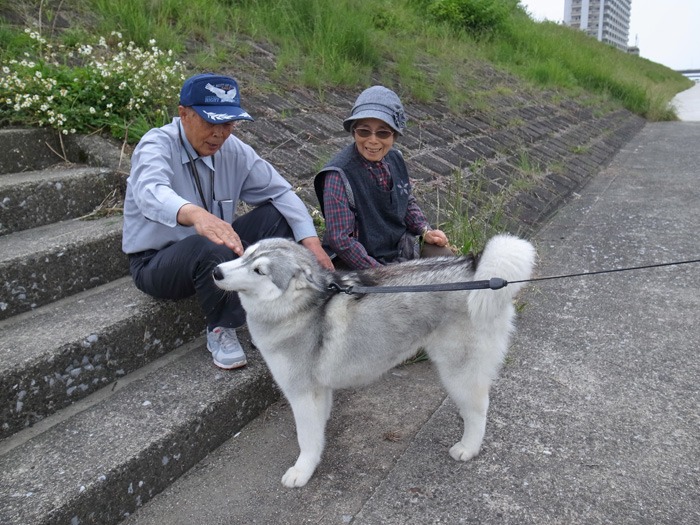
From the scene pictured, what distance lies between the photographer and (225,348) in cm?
289

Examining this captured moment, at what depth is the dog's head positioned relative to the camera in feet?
7.43

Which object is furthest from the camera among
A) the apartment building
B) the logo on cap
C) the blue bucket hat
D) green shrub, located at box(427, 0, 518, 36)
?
the apartment building

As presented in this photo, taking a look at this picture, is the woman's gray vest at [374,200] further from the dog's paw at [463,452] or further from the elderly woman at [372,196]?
the dog's paw at [463,452]

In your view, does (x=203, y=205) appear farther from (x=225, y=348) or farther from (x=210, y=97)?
(x=225, y=348)

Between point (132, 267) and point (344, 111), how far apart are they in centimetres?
338

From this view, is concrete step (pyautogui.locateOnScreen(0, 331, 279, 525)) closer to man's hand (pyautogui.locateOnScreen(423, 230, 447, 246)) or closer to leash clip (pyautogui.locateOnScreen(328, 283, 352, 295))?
leash clip (pyautogui.locateOnScreen(328, 283, 352, 295))

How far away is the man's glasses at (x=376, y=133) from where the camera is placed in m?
3.10

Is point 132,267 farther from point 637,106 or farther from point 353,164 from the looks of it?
point 637,106

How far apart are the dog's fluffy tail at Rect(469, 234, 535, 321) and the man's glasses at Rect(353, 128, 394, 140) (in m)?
1.06

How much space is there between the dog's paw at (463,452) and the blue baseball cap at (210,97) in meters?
1.94

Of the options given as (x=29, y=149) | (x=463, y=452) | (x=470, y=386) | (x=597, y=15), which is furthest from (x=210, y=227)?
(x=597, y=15)

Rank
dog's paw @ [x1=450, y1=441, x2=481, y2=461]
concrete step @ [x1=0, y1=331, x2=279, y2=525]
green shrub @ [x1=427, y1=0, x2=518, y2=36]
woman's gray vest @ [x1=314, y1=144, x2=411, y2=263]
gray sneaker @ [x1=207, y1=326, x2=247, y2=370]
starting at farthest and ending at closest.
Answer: green shrub @ [x1=427, y1=0, x2=518, y2=36], woman's gray vest @ [x1=314, y1=144, x2=411, y2=263], gray sneaker @ [x1=207, y1=326, x2=247, y2=370], dog's paw @ [x1=450, y1=441, x2=481, y2=461], concrete step @ [x1=0, y1=331, x2=279, y2=525]

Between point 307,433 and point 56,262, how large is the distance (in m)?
1.62

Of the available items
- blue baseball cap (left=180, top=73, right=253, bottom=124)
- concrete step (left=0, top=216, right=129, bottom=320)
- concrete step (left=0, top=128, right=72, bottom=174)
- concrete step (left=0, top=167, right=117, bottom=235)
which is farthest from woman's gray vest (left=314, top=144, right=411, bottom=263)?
concrete step (left=0, top=128, right=72, bottom=174)
